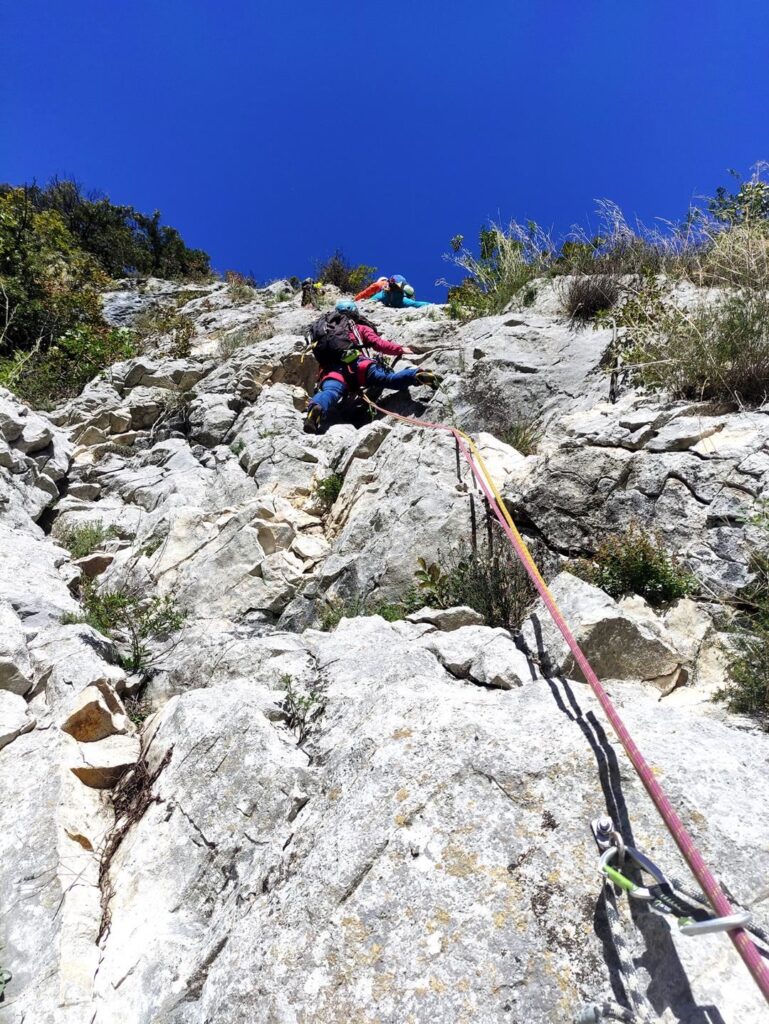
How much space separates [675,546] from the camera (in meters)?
4.21

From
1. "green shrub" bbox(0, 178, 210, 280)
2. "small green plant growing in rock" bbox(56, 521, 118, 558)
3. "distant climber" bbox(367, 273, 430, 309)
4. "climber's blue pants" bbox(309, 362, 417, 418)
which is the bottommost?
"small green plant growing in rock" bbox(56, 521, 118, 558)

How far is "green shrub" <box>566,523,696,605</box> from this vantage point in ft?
13.0

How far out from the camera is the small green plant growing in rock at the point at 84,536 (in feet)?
23.0

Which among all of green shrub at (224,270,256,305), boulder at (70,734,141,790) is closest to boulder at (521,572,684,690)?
boulder at (70,734,141,790)

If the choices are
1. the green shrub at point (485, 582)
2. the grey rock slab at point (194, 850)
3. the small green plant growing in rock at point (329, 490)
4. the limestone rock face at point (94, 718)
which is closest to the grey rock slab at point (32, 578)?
the limestone rock face at point (94, 718)

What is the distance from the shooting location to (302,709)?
11.2 feet

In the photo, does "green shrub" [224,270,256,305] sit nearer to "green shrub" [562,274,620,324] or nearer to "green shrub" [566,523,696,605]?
"green shrub" [562,274,620,324]

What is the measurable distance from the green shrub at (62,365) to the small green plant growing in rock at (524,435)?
29.7ft

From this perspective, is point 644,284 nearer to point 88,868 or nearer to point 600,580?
point 600,580

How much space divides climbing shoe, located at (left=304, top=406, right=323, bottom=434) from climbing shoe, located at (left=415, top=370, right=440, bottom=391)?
168 centimetres

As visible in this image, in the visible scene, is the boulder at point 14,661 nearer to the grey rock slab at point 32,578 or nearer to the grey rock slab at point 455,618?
the grey rock slab at point 32,578

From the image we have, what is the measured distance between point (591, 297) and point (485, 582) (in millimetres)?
5873

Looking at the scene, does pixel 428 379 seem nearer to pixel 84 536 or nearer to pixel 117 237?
pixel 84 536

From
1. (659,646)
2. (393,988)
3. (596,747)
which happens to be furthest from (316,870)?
(659,646)
